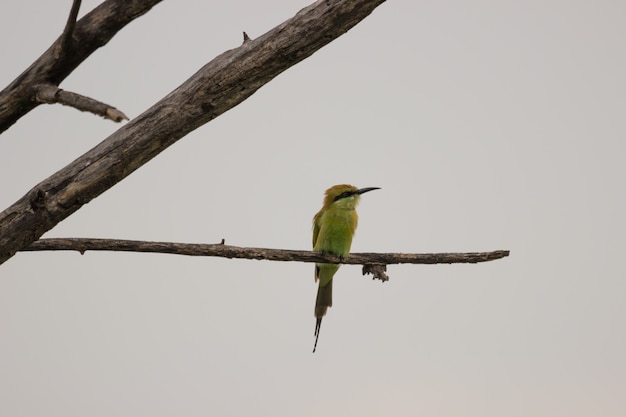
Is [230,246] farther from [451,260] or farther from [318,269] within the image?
[318,269]

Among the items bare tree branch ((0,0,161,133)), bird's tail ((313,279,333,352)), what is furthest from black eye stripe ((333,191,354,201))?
bare tree branch ((0,0,161,133))

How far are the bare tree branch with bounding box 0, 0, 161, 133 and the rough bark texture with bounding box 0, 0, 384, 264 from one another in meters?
0.37

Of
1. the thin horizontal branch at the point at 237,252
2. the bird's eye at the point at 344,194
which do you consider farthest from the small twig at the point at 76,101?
the bird's eye at the point at 344,194

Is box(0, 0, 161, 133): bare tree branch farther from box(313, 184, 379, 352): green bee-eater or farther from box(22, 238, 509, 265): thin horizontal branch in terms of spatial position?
box(313, 184, 379, 352): green bee-eater

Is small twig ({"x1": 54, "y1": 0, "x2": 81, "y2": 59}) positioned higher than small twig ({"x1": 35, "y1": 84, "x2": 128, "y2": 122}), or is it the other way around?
small twig ({"x1": 54, "y1": 0, "x2": 81, "y2": 59})

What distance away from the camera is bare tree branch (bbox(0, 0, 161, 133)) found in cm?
290

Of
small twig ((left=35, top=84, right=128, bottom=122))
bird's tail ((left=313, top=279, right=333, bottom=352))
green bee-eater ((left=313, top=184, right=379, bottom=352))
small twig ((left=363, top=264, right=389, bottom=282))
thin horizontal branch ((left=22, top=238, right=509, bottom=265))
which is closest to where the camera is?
small twig ((left=35, top=84, right=128, bottom=122))

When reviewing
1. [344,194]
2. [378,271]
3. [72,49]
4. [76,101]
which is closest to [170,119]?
[76,101]

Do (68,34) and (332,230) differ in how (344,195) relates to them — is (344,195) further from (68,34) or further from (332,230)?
(68,34)

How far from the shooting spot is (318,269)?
550cm

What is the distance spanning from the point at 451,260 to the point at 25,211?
200 cm

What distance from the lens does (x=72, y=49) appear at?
115 inches

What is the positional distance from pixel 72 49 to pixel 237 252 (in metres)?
1.17

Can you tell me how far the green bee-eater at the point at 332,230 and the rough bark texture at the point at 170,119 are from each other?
2451mm
